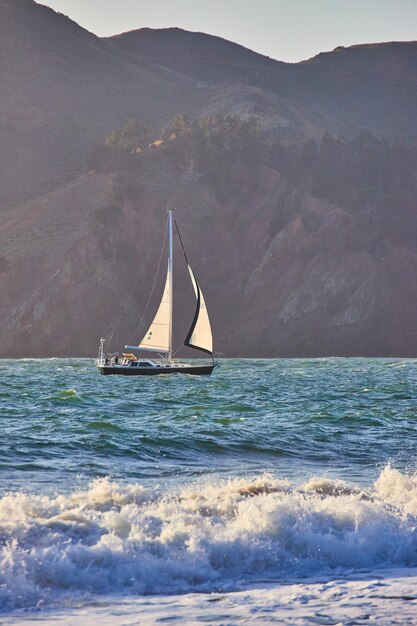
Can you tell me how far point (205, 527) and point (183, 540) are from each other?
23.1 inches

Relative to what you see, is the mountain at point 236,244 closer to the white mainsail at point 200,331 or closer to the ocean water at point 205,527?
the white mainsail at point 200,331

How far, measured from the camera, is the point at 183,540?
42.4 ft

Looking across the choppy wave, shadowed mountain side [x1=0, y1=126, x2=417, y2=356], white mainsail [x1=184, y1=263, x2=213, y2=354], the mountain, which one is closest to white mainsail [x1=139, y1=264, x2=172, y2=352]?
white mainsail [x1=184, y1=263, x2=213, y2=354]

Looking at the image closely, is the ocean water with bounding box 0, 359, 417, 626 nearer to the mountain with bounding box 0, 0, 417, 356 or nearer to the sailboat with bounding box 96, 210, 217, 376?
the sailboat with bounding box 96, 210, 217, 376

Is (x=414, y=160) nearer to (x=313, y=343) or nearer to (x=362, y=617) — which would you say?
(x=313, y=343)

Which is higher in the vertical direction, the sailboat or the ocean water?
the sailboat

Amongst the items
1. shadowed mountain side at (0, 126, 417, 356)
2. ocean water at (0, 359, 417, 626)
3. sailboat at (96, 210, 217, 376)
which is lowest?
ocean water at (0, 359, 417, 626)

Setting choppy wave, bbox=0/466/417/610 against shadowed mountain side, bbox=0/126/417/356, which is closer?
choppy wave, bbox=0/466/417/610

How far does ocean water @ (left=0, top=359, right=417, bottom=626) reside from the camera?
1102 centimetres

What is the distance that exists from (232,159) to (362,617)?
Answer: 4972 inches

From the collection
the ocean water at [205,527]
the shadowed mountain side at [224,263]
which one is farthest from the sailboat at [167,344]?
the shadowed mountain side at [224,263]

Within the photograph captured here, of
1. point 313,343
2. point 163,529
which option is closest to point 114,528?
point 163,529

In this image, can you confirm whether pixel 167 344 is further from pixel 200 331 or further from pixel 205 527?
pixel 205 527

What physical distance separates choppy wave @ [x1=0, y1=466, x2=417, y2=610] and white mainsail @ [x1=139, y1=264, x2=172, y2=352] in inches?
1959
